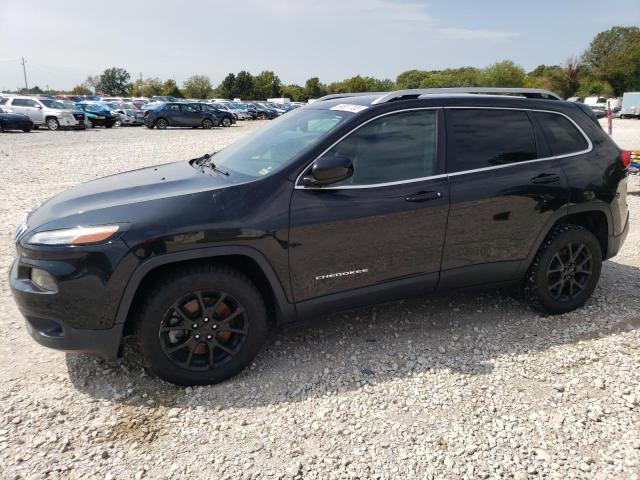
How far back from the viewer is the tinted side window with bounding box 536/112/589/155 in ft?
12.6

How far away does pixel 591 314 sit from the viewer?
13.3ft

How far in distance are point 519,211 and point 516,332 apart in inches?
37.4

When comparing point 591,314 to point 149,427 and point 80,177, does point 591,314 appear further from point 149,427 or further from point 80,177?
point 80,177

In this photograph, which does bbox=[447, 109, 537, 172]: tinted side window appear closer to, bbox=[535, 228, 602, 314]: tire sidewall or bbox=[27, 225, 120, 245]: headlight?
bbox=[535, 228, 602, 314]: tire sidewall

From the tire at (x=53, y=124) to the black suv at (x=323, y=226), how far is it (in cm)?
2383

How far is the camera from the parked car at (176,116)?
91.5ft

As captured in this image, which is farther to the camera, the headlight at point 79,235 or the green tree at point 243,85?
the green tree at point 243,85

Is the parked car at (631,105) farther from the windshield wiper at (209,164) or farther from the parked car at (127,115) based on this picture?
A: the windshield wiper at (209,164)

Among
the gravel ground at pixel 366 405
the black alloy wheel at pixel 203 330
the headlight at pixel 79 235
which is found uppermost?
the headlight at pixel 79 235

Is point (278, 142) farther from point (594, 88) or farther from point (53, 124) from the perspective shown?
point (594, 88)

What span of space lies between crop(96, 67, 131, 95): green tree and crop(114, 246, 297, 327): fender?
120 metres

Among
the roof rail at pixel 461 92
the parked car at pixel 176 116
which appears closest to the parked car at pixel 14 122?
the parked car at pixel 176 116

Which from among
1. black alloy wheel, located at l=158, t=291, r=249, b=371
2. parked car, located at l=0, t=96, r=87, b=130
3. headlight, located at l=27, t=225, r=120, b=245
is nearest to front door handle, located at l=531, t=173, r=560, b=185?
black alloy wheel, located at l=158, t=291, r=249, b=371

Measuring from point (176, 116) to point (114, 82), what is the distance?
3949 inches
